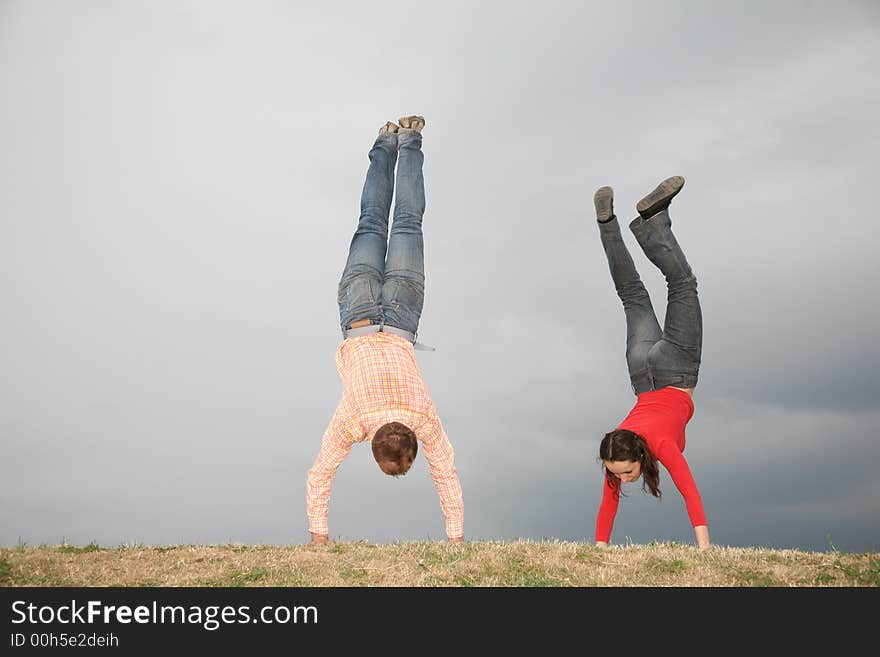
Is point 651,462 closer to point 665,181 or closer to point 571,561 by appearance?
point 571,561

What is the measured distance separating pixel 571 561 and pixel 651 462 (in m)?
1.71

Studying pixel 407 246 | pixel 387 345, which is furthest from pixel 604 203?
pixel 387 345

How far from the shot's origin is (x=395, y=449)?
937 cm

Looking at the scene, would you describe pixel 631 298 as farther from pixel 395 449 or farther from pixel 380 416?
pixel 395 449

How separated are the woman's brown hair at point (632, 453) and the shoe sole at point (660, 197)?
286 cm

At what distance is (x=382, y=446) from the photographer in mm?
9406

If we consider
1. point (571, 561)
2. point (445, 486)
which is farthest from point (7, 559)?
point (571, 561)

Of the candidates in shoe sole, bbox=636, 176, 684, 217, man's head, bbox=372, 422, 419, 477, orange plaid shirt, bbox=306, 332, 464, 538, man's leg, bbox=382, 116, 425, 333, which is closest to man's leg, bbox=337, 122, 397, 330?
man's leg, bbox=382, 116, 425, 333

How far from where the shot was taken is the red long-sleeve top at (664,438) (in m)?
9.88

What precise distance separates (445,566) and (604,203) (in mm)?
5262

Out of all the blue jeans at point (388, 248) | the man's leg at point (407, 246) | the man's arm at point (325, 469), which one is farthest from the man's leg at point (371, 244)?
the man's arm at point (325, 469)

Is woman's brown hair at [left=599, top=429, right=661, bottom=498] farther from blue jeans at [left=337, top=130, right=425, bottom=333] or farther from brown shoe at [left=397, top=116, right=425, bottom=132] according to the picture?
brown shoe at [left=397, top=116, right=425, bottom=132]

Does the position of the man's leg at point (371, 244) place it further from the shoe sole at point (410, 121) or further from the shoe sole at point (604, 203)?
the shoe sole at point (604, 203)
